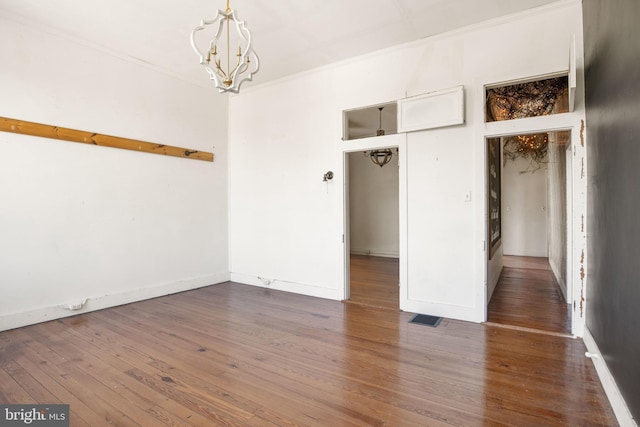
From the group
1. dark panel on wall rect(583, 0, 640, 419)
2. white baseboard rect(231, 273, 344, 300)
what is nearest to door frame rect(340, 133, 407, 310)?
white baseboard rect(231, 273, 344, 300)

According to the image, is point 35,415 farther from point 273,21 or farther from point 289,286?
point 273,21

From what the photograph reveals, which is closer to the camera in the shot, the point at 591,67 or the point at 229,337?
the point at 591,67

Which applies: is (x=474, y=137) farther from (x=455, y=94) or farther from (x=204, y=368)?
(x=204, y=368)

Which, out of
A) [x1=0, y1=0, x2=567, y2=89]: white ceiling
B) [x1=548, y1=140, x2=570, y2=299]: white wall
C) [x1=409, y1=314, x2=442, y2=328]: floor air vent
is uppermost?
[x1=0, y1=0, x2=567, y2=89]: white ceiling

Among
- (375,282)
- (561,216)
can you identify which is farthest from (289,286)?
(561,216)

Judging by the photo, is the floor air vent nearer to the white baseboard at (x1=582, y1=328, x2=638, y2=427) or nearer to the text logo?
the white baseboard at (x1=582, y1=328, x2=638, y2=427)

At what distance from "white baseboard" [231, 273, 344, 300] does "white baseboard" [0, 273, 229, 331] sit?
0.43 meters

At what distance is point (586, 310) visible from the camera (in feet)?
9.60

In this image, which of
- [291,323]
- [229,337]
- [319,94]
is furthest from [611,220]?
[319,94]

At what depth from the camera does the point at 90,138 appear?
154 inches

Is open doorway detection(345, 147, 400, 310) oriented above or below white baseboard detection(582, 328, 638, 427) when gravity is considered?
above

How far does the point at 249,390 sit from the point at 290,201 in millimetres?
3034

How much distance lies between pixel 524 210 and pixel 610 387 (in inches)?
285

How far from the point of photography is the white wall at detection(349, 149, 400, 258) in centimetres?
838
